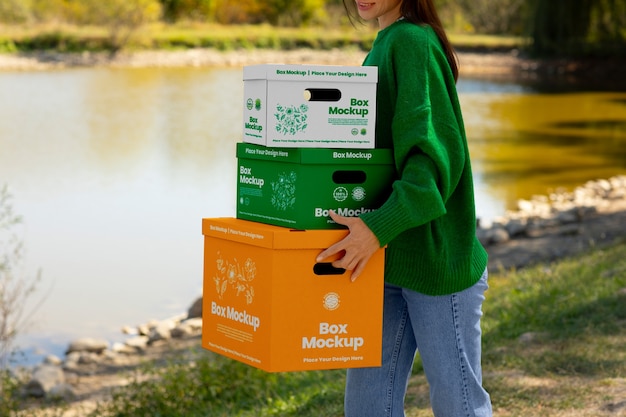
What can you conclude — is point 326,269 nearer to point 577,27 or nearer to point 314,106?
point 314,106

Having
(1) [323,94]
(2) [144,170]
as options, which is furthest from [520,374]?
(2) [144,170]

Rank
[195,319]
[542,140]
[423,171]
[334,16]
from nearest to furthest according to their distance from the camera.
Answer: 1. [423,171]
2. [195,319]
3. [542,140]
4. [334,16]

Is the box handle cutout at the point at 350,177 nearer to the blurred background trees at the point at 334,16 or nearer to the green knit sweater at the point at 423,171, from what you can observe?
the green knit sweater at the point at 423,171

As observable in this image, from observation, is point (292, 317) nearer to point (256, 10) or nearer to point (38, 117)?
point (38, 117)

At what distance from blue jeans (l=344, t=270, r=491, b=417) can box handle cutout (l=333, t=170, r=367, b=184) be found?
0.29m

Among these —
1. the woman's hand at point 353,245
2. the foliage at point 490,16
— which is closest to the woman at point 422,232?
the woman's hand at point 353,245

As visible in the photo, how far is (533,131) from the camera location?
66.2 ft

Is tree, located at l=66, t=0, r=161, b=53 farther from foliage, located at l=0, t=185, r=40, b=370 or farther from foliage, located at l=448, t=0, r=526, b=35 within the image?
foliage, located at l=0, t=185, r=40, b=370

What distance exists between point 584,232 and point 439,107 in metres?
7.33

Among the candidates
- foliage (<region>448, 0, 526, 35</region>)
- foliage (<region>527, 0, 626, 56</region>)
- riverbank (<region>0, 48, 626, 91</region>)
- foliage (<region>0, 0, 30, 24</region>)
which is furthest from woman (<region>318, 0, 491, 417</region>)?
foliage (<region>448, 0, 526, 35</region>)

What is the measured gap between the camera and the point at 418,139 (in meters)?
2.20

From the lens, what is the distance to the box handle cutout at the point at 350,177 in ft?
7.48

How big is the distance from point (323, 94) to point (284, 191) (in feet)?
0.79

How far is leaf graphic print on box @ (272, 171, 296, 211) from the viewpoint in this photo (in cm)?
225
